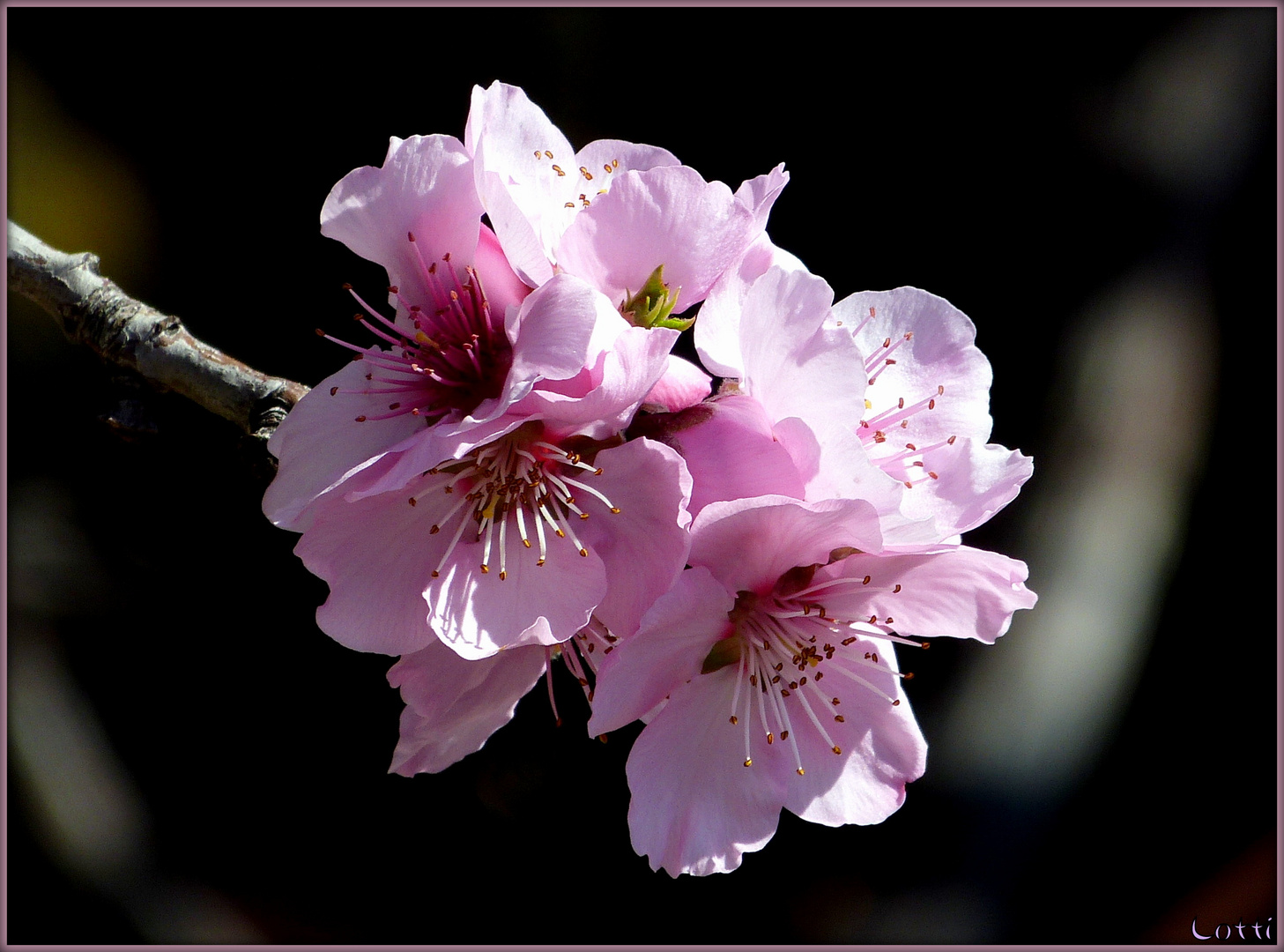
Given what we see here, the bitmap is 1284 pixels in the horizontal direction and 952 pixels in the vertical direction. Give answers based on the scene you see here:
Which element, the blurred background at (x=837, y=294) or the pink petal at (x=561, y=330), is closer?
the pink petal at (x=561, y=330)

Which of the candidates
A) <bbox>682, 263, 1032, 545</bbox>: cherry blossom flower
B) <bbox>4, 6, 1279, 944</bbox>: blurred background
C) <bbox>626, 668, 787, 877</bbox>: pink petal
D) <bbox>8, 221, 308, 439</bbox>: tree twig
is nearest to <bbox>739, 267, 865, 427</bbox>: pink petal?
<bbox>682, 263, 1032, 545</bbox>: cherry blossom flower

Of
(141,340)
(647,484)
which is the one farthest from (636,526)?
(141,340)

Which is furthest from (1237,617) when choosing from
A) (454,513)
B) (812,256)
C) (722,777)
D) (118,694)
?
(118,694)

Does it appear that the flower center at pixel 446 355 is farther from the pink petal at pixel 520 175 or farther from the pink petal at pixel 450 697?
the pink petal at pixel 450 697

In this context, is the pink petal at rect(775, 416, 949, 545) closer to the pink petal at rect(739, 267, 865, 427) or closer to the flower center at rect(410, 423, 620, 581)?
the pink petal at rect(739, 267, 865, 427)

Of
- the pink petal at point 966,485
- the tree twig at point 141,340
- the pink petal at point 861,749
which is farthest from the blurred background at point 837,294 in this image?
the pink petal at point 966,485

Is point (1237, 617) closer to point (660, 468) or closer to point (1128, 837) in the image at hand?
point (1128, 837)

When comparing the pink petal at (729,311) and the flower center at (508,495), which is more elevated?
the pink petal at (729,311)
